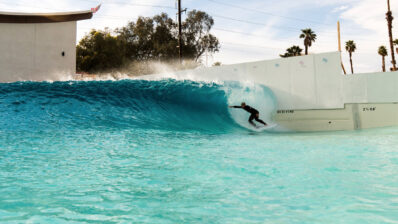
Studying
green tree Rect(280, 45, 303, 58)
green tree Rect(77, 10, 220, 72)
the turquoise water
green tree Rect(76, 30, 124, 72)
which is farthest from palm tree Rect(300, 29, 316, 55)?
the turquoise water

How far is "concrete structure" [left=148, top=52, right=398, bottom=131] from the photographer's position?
11617mm

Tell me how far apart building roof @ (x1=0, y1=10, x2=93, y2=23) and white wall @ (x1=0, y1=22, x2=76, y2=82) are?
259 mm

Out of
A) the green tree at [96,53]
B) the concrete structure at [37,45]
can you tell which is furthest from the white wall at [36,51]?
the green tree at [96,53]

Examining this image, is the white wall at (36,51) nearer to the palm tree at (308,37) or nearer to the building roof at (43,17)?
the building roof at (43,17)

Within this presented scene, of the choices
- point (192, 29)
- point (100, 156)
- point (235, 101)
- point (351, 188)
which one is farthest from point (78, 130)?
point (192, 29)

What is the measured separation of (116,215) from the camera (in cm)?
238

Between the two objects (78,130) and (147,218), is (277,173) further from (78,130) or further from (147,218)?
(78,130)

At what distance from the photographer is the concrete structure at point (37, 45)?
1711cm

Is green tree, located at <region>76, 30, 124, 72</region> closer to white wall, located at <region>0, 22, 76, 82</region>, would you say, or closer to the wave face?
white wall, located at <region>0, 22, 76, 82</region>

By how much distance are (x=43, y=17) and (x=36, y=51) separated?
210cm

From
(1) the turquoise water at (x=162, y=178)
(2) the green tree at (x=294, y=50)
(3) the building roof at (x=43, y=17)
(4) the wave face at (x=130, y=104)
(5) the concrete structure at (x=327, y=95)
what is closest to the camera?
(1) the turquoise water at (x=162, y=178)

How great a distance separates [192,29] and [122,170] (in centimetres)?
3241

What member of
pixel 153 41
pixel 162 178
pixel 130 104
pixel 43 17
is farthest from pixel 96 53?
pixel 162 178

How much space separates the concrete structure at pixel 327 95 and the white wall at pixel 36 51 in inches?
513
